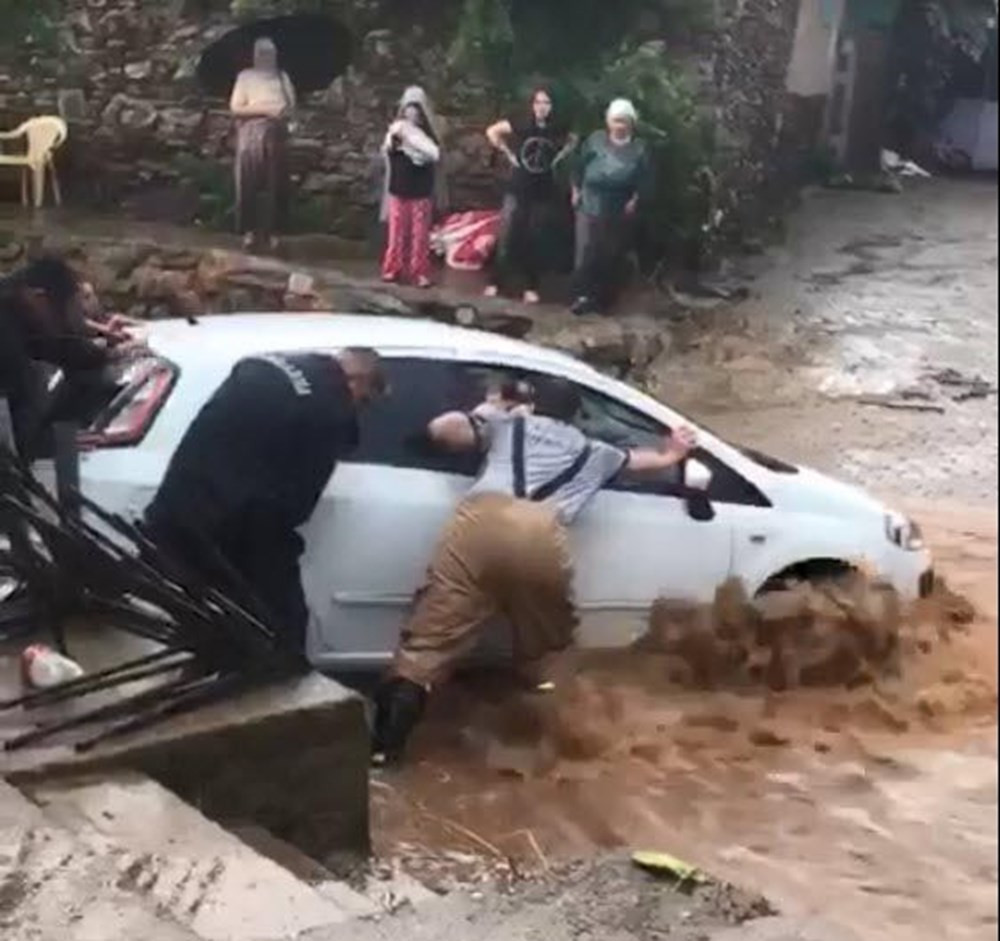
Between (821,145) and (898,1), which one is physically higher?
(898,1)

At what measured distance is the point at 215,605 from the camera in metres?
2.35

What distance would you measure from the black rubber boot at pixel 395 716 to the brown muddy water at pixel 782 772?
0.07 feet

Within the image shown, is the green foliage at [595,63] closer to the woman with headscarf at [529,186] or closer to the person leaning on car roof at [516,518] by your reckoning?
the woman with headscarf at [529,186]

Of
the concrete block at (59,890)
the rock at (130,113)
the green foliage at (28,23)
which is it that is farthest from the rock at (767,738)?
the green foliage at (28,23)

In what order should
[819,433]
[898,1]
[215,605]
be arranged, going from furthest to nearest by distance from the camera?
[215,605], [819,433], [898,1]

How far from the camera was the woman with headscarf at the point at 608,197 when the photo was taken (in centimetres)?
210

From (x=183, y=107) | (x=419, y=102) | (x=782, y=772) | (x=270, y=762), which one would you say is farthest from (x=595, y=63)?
(x=270, y=762)

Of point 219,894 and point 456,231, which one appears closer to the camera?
point 456,231

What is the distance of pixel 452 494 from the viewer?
2258 millimetres

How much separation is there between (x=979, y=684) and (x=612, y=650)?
36 cm

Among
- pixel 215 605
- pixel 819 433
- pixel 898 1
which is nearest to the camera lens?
pixel 898 1

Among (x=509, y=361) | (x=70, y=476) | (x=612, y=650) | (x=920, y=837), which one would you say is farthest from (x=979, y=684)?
(x=70, y=476)

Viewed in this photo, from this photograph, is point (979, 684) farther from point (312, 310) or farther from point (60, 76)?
point (60, 76)

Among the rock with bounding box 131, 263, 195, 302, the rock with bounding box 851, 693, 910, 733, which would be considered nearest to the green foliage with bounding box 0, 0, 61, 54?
the rock with bounding box 131, 263, 195, 302
